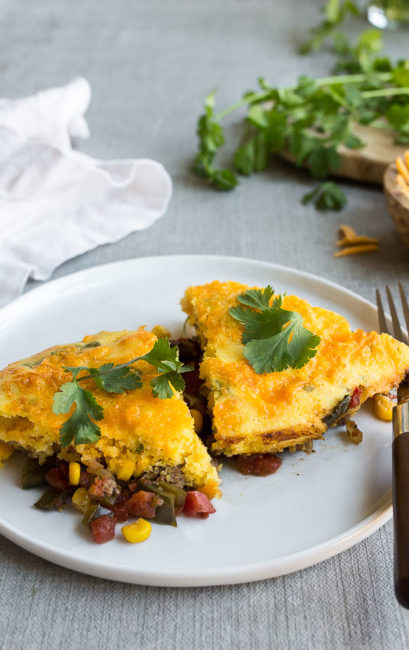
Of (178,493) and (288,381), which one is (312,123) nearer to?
(288,381)

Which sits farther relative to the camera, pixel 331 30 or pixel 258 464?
pixel 331 30

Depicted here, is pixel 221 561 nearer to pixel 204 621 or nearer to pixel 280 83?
pixel 204 621

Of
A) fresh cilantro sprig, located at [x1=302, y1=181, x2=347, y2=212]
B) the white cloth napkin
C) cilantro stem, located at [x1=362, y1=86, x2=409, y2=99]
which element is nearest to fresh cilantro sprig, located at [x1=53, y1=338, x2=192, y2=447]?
the white cloth napkin

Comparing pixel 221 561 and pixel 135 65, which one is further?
pixel 135 65

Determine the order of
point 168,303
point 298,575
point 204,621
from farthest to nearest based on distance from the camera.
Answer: point 168,303, point 298,575, point 204,621

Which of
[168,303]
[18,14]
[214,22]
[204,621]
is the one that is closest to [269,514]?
[204,621]

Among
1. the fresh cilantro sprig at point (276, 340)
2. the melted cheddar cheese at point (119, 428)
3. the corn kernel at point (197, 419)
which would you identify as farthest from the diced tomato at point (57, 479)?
the fresh cilantro sprig at point (276, 340)

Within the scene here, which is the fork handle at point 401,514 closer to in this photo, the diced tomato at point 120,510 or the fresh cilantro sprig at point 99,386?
the fresh cilantro sprig at point 99,386

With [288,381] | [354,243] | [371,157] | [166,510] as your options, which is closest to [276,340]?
[288,381]
